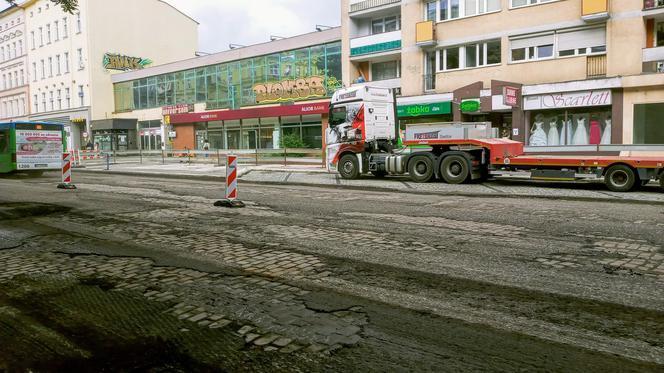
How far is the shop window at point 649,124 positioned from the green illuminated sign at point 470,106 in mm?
6724

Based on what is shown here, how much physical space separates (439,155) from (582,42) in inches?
442

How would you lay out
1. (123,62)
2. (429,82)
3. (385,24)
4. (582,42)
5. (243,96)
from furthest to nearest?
(123,62), (243,96), (385,24), (429,82), (582,42)

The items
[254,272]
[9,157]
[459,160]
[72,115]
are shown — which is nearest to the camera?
[254,272]

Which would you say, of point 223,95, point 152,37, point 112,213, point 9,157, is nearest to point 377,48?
point 223,95

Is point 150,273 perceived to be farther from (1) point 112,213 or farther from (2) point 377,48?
(2) point 377,48

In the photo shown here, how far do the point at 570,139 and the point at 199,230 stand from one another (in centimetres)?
2097

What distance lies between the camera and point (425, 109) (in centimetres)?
2817

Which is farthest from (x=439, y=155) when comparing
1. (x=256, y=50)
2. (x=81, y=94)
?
(x=81, y=94)

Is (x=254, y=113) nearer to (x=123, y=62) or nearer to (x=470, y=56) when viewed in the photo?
(x=470, y=56)

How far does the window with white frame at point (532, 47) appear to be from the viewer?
24.4 metres

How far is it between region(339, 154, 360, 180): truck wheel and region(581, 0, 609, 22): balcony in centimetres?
1220

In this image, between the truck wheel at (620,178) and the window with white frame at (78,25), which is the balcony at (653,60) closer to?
the truck wheel at (620,178)

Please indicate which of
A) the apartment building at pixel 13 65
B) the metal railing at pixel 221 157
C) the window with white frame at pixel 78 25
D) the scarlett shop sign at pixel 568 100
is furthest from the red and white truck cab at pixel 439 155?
the apartment building at pixel 13 65

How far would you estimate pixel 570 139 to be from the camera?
24.3 metres
